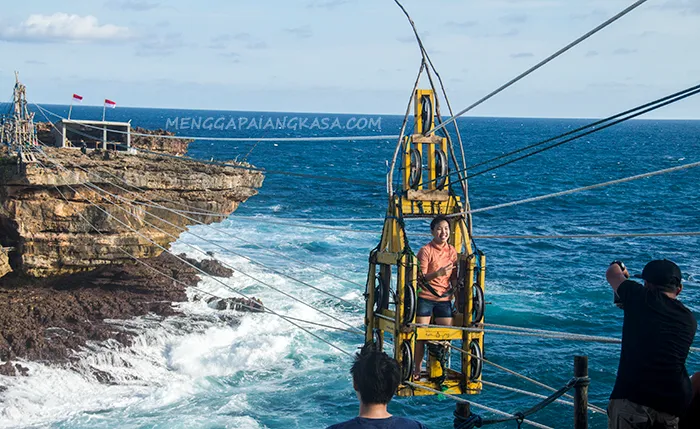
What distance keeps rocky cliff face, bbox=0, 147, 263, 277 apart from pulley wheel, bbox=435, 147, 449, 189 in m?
11.5

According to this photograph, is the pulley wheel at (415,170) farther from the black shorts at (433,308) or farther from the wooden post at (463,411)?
the wooden post at (463,411)

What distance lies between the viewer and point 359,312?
27.9 metres

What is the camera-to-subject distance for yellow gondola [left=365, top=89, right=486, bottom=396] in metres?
9.94

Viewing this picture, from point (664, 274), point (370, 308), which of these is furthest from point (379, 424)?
point (370, 308)

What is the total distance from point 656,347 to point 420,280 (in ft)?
14.1

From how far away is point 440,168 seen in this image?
37.5ft

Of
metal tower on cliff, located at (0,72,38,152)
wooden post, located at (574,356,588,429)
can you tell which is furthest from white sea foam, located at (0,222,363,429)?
wooden post, located at (574,356,588,429)

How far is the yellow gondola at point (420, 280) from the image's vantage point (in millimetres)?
9938

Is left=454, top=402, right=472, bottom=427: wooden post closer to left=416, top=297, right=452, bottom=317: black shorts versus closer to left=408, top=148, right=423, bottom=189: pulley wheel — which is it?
left=416, top=297, right=452, bottom=317: black shorts

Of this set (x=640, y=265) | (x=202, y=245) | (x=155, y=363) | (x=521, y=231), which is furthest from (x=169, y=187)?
(x=521, y=231)

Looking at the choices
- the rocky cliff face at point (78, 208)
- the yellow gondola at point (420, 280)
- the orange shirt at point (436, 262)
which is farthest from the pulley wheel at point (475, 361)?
the rocky cliff face at point (78, 208)

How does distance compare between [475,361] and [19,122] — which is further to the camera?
[19,122]

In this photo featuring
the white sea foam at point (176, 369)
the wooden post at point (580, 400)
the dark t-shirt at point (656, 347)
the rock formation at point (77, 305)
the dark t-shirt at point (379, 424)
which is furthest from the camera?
the rock formation at point (77, 305)

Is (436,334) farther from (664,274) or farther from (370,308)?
(664,274)
